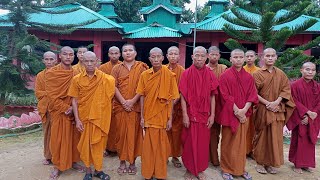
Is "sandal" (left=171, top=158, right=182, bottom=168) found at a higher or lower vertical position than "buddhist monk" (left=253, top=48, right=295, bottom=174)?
lower

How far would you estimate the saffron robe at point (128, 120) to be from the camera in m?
3.80

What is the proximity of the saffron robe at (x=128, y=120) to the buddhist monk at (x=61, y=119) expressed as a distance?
2.05 ft

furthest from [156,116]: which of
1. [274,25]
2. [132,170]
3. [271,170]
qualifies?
[274,25]

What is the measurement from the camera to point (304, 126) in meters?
4.19

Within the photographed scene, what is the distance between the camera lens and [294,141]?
170 inches

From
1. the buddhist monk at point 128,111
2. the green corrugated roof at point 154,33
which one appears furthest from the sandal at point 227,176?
the green corrugated roof at point 154,33

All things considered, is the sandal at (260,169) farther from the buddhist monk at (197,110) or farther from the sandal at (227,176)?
the buddhist monk at (197,110)

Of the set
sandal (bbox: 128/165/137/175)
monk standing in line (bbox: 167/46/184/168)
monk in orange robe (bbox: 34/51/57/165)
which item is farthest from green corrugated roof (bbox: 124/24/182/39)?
sandal (bbox: 128/165/137/175)

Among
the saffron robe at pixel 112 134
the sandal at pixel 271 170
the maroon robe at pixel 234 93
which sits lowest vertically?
the sandal at pixel 271 170

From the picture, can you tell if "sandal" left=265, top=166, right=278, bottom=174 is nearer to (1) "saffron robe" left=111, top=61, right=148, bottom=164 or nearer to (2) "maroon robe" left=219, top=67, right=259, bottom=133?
(2) "maroon robe" left=219, top=67, right=259, bottom=133

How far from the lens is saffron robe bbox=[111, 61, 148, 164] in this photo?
12.5ft

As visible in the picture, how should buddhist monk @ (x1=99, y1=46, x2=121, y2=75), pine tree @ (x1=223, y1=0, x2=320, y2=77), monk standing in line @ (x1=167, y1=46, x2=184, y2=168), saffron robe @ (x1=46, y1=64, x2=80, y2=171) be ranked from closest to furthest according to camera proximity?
saffron robe @ (x1=46, y1=64, x2=80, y2=171), monk standing in line @ (x1=167, y1=46, x2=184, y2=168), buddhist monk @ (x1=99, y1=46, x2=121, y2=75), pine tree @ (x1=223, y1=0, x2=320, y2=77)

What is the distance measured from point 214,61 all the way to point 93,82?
6.03ft

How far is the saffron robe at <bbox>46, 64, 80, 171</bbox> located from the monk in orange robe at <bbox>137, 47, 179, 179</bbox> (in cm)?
99
